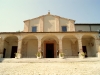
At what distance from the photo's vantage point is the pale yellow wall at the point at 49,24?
73.2ft

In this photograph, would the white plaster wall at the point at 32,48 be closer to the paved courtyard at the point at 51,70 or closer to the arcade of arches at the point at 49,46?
the arcade of arches at the point at 49,46

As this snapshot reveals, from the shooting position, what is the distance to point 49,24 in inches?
890

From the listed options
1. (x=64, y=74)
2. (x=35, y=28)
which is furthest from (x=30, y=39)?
(x=64, y=74)

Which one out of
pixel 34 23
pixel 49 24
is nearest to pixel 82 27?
pixel 49 24

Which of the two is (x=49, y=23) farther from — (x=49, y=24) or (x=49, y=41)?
(x=49, y=41)

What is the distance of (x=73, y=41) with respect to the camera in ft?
70.0

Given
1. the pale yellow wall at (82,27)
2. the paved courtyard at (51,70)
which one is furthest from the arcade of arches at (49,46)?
the paved courtyard at (51,70)

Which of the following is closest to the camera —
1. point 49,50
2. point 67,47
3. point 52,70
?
point 52,70

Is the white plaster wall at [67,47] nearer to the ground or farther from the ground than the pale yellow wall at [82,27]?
nearer to the ground

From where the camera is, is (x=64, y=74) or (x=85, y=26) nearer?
(x=64, y=74)

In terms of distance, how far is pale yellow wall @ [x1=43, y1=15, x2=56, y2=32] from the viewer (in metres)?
22.3

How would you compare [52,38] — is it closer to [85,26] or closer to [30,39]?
[30,39]

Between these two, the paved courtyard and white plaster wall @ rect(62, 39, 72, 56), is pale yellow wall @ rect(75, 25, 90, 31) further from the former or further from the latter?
the paved courtyard

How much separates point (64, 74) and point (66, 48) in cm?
1328
